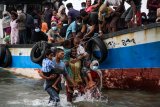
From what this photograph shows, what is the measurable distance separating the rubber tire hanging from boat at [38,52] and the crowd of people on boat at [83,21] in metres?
0.36

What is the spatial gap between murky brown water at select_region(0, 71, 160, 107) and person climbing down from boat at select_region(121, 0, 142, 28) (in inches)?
72.6

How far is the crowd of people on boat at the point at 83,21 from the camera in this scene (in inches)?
493

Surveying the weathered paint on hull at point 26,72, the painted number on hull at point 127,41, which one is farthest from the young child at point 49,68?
the weathered paint on hull at point 26,72

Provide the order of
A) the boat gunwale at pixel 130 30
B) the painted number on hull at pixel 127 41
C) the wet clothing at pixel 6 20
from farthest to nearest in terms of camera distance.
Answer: the wet clothing at pixel 6 20, the painted number on hull at pixel 127 41, the boat gunwale at pixel 130 30

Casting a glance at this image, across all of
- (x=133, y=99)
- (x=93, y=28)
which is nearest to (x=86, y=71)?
(x=133, y=99)

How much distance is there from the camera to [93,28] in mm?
12992

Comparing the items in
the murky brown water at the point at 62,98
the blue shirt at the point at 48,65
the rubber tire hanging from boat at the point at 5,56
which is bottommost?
the murky brown water at the point at 62,98

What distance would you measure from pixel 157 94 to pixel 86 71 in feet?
6.63

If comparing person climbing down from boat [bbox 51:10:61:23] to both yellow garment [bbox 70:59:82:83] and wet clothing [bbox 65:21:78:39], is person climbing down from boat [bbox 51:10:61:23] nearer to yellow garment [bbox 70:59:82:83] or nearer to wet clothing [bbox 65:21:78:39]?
wet clothing [bbox 65:21:78:39]

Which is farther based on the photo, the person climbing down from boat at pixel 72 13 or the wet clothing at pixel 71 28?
the person climbing down from boat at pixel 72 13

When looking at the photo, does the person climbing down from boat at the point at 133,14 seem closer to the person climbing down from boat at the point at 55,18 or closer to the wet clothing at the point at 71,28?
the wet clothing at the point at 71,28

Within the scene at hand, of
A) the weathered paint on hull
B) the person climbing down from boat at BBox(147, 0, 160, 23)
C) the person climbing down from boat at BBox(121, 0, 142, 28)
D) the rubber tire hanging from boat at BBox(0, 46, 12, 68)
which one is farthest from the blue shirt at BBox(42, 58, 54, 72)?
the rubber tire hanging from boat at BBox(0, 46, 12, 68)

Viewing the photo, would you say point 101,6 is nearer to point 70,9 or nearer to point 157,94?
point 70,9

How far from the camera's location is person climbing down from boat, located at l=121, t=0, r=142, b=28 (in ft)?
39.7
